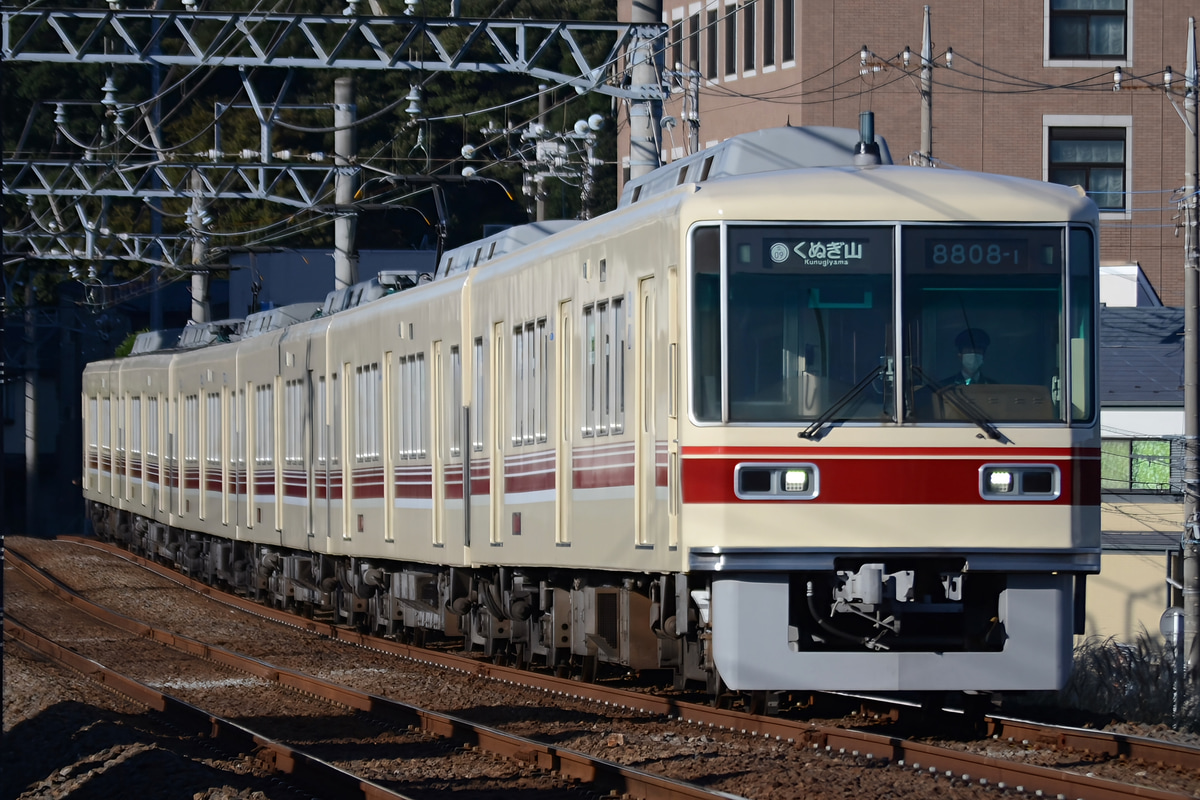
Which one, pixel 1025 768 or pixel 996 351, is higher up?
pixel 996 351

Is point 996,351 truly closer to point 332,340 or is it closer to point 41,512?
point 332,340

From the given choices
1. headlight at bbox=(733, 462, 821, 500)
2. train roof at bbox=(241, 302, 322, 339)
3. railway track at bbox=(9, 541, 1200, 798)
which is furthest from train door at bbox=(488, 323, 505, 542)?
train roof at bbox=(241, 302, 322, 339)

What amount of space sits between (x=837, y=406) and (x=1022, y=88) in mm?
29306

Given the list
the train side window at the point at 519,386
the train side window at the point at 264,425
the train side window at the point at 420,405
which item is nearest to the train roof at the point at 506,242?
the train side window at the point at 420,405

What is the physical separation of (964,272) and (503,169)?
5485 cm

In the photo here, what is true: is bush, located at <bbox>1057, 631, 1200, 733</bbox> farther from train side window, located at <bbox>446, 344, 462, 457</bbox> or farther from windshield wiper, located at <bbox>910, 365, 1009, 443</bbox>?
train side window, located at <bbox>446, 344, 462, 457</bbox>

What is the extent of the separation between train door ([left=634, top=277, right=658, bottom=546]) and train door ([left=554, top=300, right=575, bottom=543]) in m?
1.50

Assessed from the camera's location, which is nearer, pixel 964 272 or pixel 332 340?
pixel 964 272

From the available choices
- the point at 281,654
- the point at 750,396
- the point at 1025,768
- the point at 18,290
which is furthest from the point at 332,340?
the point at 18,290

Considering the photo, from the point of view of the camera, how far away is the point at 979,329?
9.55m

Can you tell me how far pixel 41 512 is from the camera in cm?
5625

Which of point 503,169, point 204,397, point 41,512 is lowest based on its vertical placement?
point 41,512

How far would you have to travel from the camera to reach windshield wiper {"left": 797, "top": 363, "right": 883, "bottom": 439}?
30.8 ft

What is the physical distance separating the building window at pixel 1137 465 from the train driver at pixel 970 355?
19666 millimetres
